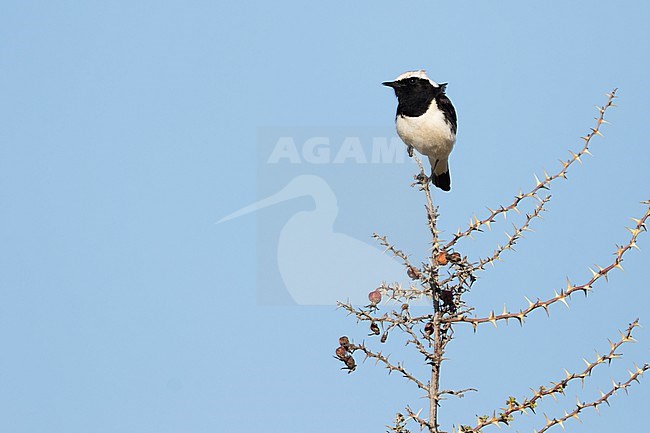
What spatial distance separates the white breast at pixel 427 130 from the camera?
8.66 m

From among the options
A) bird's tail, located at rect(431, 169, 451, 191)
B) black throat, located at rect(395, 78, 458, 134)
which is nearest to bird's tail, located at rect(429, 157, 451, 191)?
bird's tail, located at rect(431, 169, 451, 191)

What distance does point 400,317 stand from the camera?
4148 mm

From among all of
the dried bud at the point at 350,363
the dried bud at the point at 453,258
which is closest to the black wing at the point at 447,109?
the dried bud at the point at 453,258

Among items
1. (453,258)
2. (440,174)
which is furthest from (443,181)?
(453,258)

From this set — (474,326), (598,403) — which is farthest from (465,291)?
(598,403)

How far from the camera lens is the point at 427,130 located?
866 cm

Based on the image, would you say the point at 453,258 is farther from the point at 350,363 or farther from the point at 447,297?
the point at 350,363

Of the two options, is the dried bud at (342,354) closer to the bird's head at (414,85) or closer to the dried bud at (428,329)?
the dried bud at (428,329)

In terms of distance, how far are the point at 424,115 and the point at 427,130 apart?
5.9 inches

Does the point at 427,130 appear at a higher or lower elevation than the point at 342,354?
higher

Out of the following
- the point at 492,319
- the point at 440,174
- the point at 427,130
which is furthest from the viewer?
the point at 440,174

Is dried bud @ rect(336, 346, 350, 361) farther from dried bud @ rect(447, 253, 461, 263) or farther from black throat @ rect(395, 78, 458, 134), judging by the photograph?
black throat @ rect(395, 78, 458, 134)

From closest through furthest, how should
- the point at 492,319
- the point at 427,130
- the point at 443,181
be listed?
the point at 492,319 < the point at 427,130 < the point at 443,181

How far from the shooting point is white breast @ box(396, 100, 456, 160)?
866 cm
